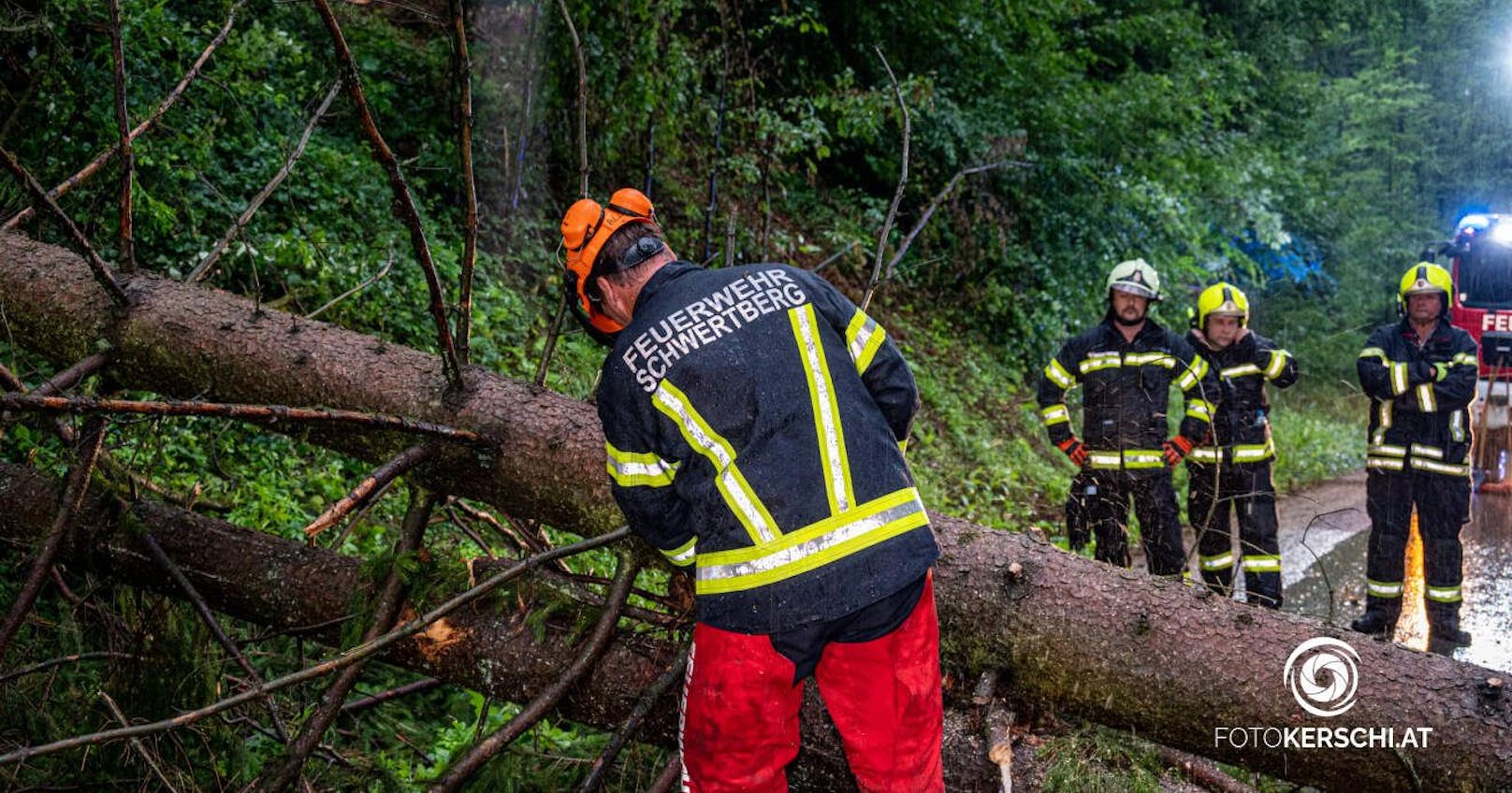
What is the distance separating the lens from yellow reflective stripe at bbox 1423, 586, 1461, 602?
5.27 meters

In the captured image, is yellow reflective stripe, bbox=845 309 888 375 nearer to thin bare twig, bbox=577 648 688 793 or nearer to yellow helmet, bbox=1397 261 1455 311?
thin bare twig, bbox=577 648 688 793

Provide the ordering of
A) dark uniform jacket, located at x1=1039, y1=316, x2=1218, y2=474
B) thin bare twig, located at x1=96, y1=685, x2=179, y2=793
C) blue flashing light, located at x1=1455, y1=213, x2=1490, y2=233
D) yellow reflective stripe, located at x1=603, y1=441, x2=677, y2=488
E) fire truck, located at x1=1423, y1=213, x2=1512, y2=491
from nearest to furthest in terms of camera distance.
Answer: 1. yellow reflective stripe, located at x1=603, y1=441, x2=677, y2=488
2. thin bare twig, located at x1=96, y1=685, x2=179, y2=793
3. dark uniform jacket, located at x1=1039, y1=316, x2=1218, y2=474
4. fire truck, located at x1=1423, y1=213, x2=1512, y2=491
5. blue flashing light, located at x1=1455, y1=213, x2=1490, y2=233

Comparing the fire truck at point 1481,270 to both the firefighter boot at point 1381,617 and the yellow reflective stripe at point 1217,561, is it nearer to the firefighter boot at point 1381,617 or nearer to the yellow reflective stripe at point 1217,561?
the firefighter boot at point 1381,617

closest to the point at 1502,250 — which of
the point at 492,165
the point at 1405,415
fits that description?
the point at 1405,415

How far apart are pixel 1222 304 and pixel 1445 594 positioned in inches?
75.8

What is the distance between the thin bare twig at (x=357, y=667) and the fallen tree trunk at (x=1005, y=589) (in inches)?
4.8

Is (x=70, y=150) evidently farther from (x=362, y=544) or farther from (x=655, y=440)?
(x=655, y=440)

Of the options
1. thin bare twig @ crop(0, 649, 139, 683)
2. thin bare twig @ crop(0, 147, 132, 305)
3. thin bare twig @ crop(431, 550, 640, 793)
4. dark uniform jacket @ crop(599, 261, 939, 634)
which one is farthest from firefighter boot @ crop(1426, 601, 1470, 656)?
thin bare twig @ crop(0, 147, 132, 305)

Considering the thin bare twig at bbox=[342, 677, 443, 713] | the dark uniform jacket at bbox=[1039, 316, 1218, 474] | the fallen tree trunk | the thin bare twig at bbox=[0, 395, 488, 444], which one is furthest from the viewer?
the dark uniform jacket at bbox=[1039, 316, 1218, 474]

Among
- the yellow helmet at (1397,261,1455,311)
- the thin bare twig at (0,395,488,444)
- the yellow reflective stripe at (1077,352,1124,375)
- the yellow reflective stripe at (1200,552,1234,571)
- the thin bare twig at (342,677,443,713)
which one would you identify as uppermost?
the thin bare twig at (0,395,488,444)

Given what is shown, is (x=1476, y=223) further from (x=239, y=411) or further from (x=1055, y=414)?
(x=239, y=411)

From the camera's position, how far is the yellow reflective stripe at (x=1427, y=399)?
531cm

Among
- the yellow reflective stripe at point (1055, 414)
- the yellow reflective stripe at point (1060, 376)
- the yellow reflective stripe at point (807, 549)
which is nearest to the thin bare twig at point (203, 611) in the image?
the yellow reflective stripe at point (807, 549)

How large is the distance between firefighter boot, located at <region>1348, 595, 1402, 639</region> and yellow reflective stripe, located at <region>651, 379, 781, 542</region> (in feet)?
15.2
